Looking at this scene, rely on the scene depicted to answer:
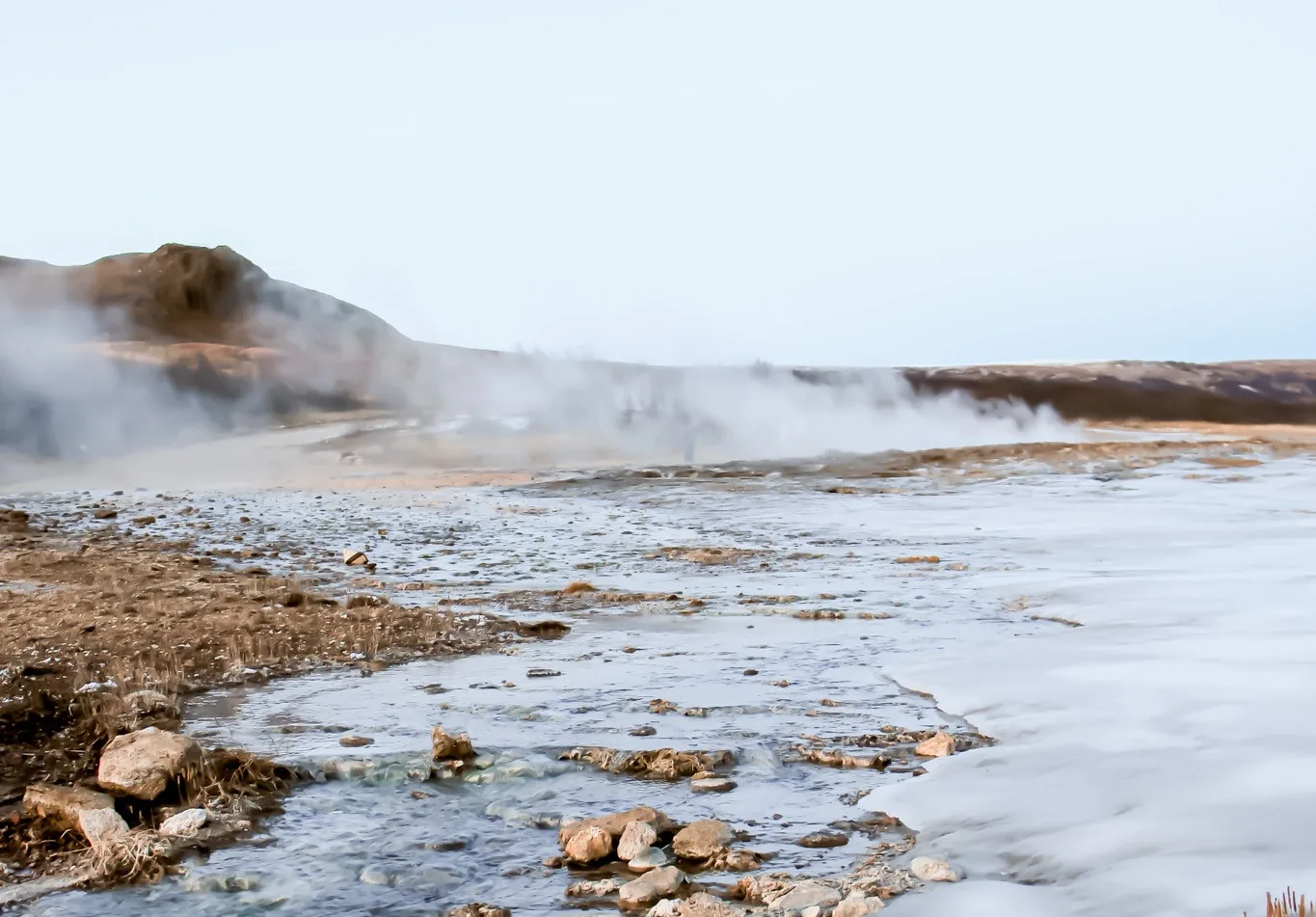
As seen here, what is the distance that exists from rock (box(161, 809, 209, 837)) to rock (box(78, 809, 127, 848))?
0.46 feet

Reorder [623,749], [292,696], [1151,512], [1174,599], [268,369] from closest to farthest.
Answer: [623,749] → [292,696] → [1174,599] → [1151,512] → [268,369]

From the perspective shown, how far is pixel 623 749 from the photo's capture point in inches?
208

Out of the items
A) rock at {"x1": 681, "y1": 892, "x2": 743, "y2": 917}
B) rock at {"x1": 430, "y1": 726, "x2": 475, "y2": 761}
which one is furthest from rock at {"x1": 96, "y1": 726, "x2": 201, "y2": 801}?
rock at {"x1": 681, "y1": 892, "x2": 743, "y2": 917}

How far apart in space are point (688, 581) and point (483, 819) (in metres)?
6.41

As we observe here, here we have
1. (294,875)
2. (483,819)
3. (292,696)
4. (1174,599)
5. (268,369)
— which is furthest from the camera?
(268,369)

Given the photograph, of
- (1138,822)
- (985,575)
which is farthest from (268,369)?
(1138,822)

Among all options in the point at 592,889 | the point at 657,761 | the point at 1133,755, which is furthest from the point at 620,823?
the point at 1133,755

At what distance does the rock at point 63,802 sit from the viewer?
4227 millimetres

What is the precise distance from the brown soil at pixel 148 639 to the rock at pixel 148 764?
0.38 meters

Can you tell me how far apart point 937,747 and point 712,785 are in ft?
3.42

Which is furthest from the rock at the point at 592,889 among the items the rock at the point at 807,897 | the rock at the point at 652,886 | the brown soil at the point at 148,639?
the brown soil at the point at 148,639

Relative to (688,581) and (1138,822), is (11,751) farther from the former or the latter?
(688,581)

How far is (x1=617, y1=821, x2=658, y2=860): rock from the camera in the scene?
13.0 feet

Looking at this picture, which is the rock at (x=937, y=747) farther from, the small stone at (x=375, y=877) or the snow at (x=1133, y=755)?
the small stone at (x=375, y=877)
